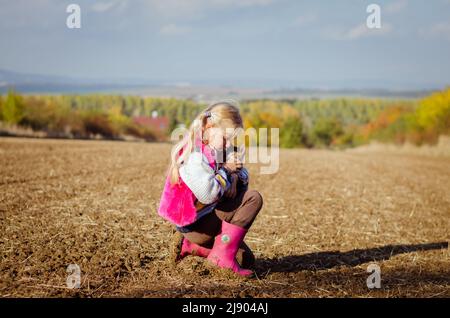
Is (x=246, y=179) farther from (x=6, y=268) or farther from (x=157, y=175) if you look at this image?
(x=157, y=175)

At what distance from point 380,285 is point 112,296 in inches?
80.9

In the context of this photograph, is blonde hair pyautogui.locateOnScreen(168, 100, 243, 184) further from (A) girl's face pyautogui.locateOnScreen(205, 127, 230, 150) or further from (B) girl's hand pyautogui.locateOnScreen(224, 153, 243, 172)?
(B) girl's hand pyautogui.locateOnScreen(224, 153, 243, 172)

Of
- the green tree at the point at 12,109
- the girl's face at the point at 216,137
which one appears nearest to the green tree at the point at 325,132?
the green tree at the point at 12,109

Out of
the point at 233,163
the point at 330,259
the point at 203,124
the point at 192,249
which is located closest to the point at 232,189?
the point at 233,163

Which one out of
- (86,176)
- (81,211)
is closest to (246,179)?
(81,211)

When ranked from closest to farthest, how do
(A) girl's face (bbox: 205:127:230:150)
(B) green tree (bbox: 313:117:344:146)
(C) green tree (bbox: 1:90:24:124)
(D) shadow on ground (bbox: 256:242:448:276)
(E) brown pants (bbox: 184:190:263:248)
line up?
(A) girl's face (bbox: 205:127:230:150), (E) brown pants (bbox: 184:190:263:248), (D) shadow on ground (bbox: 256:242:448:276), (C) green tree (bbox: 1:90:24:124), (B) green tree (bbox: 313:117:344:146)

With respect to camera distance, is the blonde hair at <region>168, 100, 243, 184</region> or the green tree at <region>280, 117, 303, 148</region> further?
the green tree at <region>280, 117, 303, 148</region>

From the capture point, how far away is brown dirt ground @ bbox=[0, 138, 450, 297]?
3.67 m

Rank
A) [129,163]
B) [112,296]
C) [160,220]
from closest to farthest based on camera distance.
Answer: [112,296] → [160,220] → [129,163]

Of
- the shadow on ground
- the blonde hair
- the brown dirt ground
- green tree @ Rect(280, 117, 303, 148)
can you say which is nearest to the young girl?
the blonde hair

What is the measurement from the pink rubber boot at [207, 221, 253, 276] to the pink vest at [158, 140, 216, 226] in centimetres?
29

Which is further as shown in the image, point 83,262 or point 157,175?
point 157,175

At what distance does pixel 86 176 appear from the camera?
9508 mm

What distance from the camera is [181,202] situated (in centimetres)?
368
